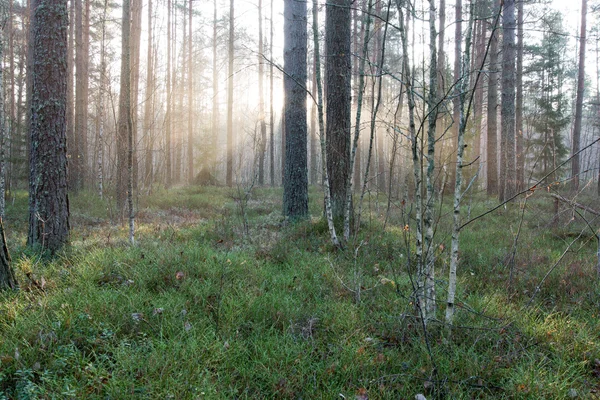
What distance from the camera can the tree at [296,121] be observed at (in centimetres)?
810

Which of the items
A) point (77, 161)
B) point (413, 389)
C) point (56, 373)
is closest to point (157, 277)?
point (56, 373)

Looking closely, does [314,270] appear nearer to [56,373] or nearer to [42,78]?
[56,373]

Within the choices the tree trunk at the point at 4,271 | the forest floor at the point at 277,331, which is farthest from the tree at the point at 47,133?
the tree trunk at the point at 4,271

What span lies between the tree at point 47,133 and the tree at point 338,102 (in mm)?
4317

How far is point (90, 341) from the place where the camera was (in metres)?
2.60

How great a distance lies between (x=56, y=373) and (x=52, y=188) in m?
3.23

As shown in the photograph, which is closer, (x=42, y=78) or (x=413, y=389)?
(x=413, y=389)

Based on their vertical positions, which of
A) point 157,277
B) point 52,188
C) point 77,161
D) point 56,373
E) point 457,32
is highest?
point 457,32

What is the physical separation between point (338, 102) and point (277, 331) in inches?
194

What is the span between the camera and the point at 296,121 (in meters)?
8.12

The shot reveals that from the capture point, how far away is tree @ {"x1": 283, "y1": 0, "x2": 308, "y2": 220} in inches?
319

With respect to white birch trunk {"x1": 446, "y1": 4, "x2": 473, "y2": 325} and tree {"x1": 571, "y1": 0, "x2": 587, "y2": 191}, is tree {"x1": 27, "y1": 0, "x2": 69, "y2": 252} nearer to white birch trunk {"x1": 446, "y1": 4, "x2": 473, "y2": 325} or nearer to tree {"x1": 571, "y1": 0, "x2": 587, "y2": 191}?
white birch trunk {"x1": 446, "y1": 4, "x2": 473, "y2": 325}

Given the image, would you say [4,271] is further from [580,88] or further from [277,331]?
[580,88]

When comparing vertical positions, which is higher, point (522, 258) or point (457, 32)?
Result: point (457, 32)
